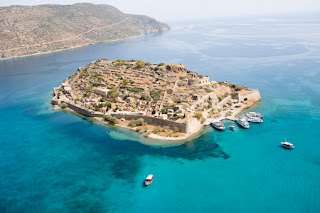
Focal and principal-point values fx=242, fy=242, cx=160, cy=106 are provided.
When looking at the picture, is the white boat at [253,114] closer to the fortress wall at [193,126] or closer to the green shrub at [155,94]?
the fortress wall at [193,126]

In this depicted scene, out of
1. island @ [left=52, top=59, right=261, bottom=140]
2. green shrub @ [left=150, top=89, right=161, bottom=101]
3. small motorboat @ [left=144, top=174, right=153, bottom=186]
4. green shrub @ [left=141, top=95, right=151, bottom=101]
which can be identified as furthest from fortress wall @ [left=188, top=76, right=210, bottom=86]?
small motorboat @ [left=144, top=174, right=153, bottom=186]

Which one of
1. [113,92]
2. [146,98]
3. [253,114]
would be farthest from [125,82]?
[253,114]

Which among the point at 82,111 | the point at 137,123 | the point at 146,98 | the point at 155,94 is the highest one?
the point at 155,94

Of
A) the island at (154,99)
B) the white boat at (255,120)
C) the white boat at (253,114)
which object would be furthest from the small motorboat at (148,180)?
the white boat at (253,114)

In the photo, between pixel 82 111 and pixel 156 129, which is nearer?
pixel 156 129

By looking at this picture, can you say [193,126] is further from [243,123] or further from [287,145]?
[287,145]

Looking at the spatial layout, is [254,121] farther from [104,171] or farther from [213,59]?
[213,59]

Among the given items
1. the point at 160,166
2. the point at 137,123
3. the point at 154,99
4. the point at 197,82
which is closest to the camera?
the point at 160,166

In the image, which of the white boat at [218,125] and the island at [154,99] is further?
the island at [154,99]

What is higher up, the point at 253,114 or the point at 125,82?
the point at 125,82
